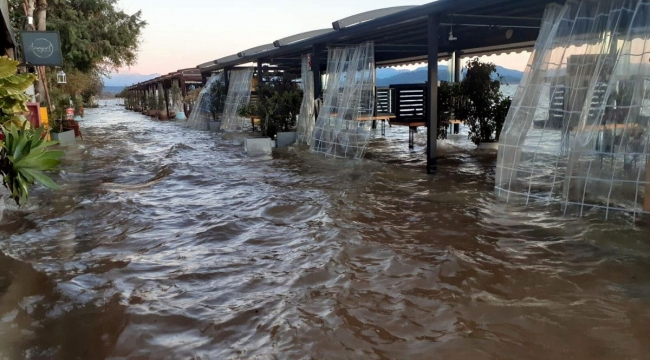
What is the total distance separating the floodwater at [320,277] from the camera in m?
3.00

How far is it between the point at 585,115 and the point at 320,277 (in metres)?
3.40

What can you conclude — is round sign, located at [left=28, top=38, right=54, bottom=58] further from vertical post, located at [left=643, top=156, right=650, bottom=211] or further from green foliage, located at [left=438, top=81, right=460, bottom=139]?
vertical post, located at [left=643, top=156, right=650, bottom=211]

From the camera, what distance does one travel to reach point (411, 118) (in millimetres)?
10688

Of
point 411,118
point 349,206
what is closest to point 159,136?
point 411,118

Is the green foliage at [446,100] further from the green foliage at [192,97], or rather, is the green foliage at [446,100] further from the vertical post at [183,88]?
the vertical post at [183,88]

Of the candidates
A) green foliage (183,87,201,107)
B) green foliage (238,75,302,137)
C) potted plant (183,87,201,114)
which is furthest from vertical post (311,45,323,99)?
green foliage (183,87,201,107)

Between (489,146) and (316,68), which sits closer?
(489,146)

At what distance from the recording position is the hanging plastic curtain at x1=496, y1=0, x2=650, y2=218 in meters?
4.90

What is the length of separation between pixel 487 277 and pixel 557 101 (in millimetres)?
2740

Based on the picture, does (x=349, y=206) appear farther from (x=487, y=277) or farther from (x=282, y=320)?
(x=282, y=320)

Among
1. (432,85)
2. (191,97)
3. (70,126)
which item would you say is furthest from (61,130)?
(432,85)

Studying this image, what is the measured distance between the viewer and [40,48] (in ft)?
42.0

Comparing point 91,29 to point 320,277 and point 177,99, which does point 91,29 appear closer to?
point 177,99

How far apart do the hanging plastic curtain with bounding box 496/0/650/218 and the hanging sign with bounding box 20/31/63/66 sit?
1187cm
